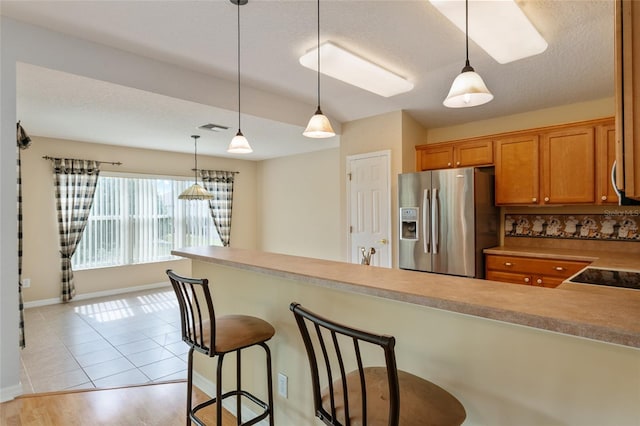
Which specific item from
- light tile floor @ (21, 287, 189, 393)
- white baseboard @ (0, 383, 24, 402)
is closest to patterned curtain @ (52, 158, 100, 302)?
light tile floor @ (21, 287, 189, 393)

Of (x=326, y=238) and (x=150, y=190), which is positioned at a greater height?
(x=150, y=190)

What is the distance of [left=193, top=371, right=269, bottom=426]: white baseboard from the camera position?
2162 mm

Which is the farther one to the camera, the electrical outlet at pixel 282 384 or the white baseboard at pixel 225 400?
the white baseboard at pixel 225 400

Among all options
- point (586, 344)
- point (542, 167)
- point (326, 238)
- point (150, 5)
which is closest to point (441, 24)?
point (542, 167)

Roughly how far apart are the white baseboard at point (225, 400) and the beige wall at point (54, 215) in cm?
375

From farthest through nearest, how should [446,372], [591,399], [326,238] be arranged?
[326,238]
[446,372]
[591,399]

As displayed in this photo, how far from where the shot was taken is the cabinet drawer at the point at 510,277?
3428 mm

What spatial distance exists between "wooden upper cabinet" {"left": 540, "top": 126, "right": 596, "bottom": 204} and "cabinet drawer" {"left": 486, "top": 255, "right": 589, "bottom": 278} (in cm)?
65

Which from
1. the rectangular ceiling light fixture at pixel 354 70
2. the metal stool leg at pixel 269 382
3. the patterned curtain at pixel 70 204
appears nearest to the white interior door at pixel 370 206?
the rectangular ceiling light fixture at pixel 354 70

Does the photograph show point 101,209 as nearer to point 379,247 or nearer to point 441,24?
point 379,247

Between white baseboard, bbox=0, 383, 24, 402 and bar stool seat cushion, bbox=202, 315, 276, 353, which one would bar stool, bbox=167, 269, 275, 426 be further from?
white baseboard, bbox=0, 383, 24, 402

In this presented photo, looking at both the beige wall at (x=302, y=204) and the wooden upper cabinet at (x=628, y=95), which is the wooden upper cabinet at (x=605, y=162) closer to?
the wooden upper cabinet at (x=628, y=95)

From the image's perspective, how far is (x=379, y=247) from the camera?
447 centimetres

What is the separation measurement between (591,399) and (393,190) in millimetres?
3437
